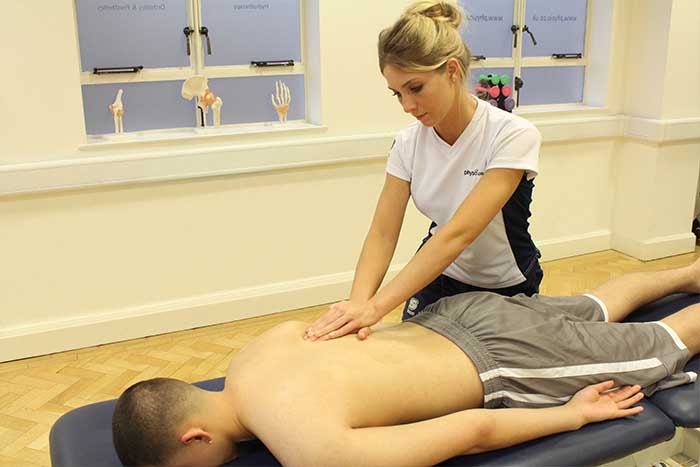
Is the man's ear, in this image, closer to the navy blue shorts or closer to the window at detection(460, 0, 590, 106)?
the navy blue shorts

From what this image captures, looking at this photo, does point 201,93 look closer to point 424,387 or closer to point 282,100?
point 282,100

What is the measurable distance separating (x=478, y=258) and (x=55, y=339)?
194 cm

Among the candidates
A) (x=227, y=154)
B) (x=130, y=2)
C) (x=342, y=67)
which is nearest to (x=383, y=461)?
(x=227, y=154)

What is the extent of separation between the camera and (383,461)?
1308 mm

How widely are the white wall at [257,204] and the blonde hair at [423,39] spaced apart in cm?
166

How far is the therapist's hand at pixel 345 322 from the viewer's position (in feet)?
5.45

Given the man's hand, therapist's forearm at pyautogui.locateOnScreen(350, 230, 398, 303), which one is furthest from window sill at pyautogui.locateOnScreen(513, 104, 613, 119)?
the man's hand

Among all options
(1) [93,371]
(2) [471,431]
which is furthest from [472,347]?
(1) [93,371]

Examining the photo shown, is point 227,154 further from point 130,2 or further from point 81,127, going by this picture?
point 130,2

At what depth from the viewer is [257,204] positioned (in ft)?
10.8

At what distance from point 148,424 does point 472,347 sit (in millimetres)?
733

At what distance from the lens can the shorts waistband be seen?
163 cm

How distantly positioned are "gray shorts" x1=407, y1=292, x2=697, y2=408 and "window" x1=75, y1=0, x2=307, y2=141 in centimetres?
192

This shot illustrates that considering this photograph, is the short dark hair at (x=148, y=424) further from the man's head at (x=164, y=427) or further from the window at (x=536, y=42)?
the window at (x=536, y=42)
